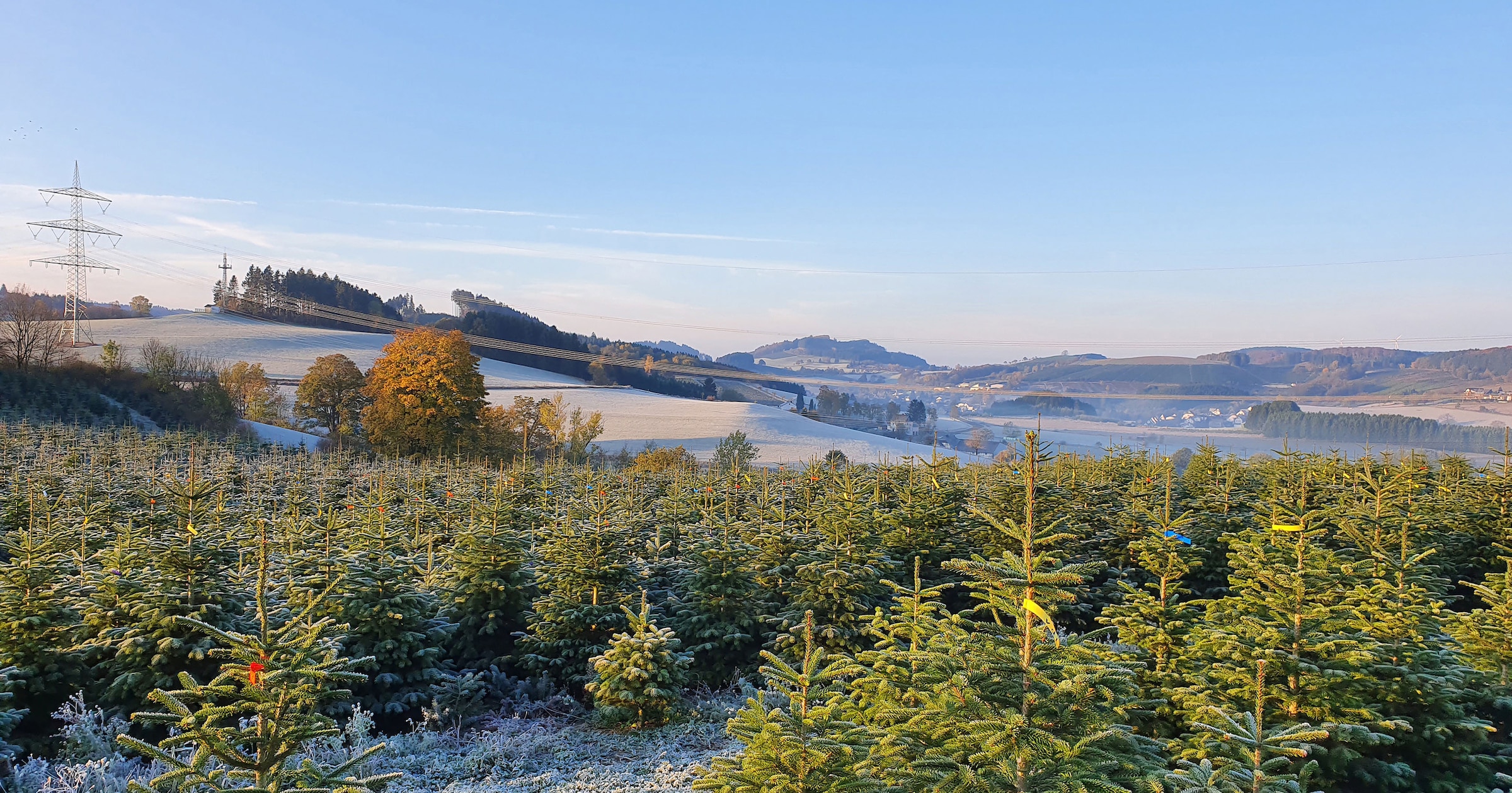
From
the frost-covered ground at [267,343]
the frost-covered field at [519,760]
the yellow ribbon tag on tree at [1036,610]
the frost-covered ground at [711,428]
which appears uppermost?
the frost-covered ground at [267,343]

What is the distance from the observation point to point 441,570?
34.3 ft

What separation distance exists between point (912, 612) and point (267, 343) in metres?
94.6

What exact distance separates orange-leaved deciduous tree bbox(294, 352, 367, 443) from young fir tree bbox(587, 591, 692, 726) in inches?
1800

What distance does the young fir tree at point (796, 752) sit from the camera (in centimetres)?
405

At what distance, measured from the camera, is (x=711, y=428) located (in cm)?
7175

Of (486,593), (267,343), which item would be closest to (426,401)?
(486,593)

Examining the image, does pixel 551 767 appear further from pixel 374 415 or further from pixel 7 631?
pixel 374 415

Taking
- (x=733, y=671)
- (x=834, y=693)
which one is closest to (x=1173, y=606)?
(x=834, y=693)

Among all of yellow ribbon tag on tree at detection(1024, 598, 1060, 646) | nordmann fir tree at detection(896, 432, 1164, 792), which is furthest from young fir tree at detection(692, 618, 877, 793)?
yellow ribbon tag on tree at detection(1024, 598, 1060, 646)

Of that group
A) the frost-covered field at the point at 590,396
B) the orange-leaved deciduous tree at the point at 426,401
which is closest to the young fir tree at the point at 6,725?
the orange-leaved deciduous tree at the point at 426,401

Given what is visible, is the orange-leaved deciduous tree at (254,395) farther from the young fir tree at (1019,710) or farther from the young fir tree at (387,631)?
the young fir tree at (1019,710)

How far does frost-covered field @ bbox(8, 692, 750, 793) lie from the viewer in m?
6.14

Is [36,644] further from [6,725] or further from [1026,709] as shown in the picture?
[1026,709]

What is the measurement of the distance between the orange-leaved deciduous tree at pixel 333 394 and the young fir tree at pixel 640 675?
45711 millimetres
